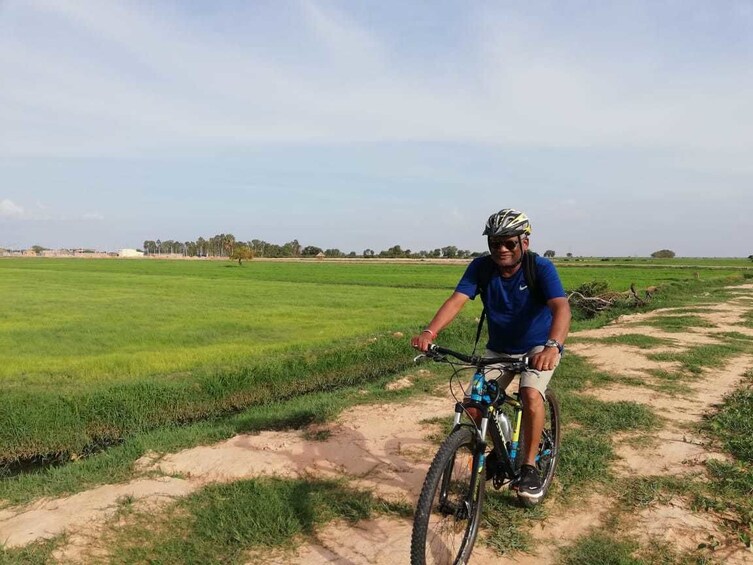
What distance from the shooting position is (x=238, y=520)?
3736 millimetres

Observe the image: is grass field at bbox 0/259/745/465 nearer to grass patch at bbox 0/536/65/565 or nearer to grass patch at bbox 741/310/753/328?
grass patch at bbox 0/536/65/565

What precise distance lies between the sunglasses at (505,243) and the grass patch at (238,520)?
7.05ft

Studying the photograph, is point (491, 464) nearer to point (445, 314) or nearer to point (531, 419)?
point (531, 419)

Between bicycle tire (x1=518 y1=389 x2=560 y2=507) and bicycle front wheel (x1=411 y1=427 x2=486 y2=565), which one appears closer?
bicycle front wheel (x1=411 y1=427 x2=486 y2=565)

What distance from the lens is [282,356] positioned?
37.8ft

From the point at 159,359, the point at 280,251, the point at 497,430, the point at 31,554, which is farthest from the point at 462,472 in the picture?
the point at 280,251

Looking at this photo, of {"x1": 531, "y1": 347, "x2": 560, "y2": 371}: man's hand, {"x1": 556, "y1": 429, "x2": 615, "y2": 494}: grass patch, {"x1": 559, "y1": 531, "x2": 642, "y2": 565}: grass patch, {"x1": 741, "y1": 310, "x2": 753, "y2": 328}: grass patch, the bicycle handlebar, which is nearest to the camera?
{"x1": 531, "y1": 347, "x2": 560, "y2": 371}: man's hand

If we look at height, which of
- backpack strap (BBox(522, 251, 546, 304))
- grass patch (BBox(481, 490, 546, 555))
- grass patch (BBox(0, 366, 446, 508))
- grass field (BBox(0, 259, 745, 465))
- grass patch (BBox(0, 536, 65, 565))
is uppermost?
backpack strap (BBox(522, 251, 546, 304))

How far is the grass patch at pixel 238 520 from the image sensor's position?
342 centimetres

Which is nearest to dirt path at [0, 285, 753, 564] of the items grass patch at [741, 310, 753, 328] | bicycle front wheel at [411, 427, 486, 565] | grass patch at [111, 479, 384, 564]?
grass patch at [111, 479, 384, 564]

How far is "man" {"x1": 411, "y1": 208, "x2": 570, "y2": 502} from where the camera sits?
3279 mm

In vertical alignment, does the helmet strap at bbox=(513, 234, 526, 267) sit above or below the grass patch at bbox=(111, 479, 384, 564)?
above

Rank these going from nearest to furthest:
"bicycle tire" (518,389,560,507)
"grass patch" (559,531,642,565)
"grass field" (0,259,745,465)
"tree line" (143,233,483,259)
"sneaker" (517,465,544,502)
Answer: "grass patch" (559,531,642,565)
"sneaker" (517,465,544,502)
"bicycle tire" (518,389,560,507)
"grass field" (0,259,745,465)
"tree line" (143,233,483,259)

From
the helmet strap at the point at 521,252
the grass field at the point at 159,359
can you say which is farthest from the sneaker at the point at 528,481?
the grass field at the point at 159,359
